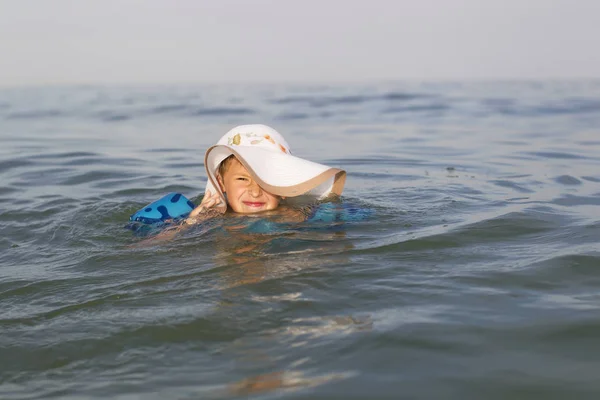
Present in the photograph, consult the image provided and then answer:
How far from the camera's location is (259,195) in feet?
19.1

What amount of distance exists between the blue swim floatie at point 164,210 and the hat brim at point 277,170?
0.40 metres

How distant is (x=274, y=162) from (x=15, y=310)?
91.8 inches

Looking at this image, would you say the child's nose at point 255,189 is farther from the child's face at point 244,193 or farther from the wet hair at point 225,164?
the wet hair at point 225,164

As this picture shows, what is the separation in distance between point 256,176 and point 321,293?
1.85m

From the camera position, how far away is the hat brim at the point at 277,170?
219 inches

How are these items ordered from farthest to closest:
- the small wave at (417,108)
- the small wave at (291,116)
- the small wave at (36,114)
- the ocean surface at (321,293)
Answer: the small wave at (417,108)
the small wave at (36,114)
the small wave at (291,116)
the ocean surface at (321,293)

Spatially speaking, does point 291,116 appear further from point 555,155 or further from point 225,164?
point 225,164

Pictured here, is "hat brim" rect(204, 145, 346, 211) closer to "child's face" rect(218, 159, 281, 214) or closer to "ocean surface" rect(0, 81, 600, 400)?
"child's face" rect(218, 159, 281, 214)

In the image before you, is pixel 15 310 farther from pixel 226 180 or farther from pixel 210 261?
pixel 226 180

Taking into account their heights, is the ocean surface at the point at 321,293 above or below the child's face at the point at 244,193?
below

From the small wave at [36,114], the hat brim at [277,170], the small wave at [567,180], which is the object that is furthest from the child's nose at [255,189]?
the small wave at [36,114]

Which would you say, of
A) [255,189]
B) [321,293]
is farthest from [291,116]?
[321,293]

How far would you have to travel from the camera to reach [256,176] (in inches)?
217

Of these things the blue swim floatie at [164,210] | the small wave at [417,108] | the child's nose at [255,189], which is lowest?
the blue swim floatie at [164,210]
